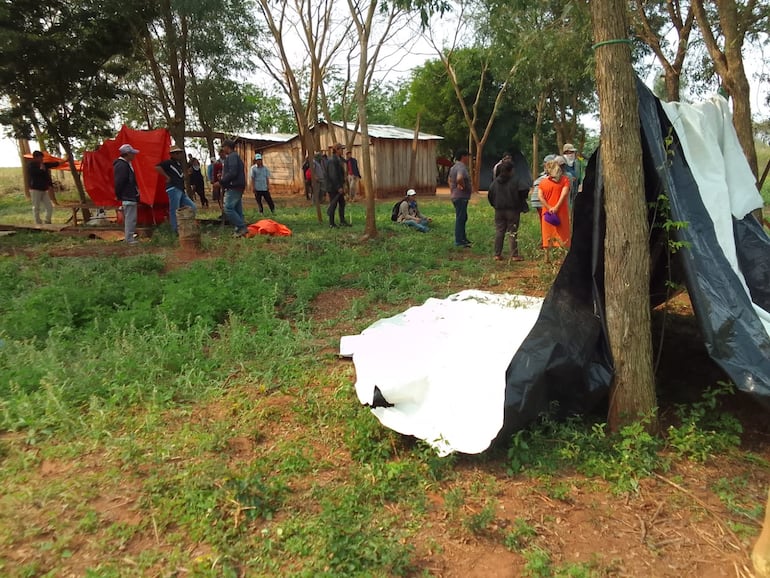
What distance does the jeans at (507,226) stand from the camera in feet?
25.4

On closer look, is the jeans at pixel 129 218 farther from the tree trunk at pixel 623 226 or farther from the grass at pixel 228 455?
the tree trunk at pixel 623 226

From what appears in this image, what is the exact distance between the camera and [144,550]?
8.11 ft

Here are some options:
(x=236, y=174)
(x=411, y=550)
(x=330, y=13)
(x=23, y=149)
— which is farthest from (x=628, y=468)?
(x=23, y=149)

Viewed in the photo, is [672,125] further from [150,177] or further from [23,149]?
[23,149]

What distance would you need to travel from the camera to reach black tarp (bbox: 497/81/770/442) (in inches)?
120

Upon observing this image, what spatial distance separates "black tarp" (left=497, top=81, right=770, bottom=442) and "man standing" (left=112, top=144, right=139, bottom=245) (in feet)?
26.7

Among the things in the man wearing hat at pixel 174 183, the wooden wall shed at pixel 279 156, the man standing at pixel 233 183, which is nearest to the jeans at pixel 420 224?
the man standing at pixel 233 183

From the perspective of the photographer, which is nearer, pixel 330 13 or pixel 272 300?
pixel 272 300

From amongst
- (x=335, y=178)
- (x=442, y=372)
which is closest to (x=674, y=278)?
(x=442, y=372)

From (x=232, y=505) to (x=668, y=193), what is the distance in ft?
9.83

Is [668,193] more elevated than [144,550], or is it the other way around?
[668,193]

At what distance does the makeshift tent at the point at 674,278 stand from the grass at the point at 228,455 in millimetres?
195

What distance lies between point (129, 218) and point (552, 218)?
717 cm

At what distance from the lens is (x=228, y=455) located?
3189 mm
